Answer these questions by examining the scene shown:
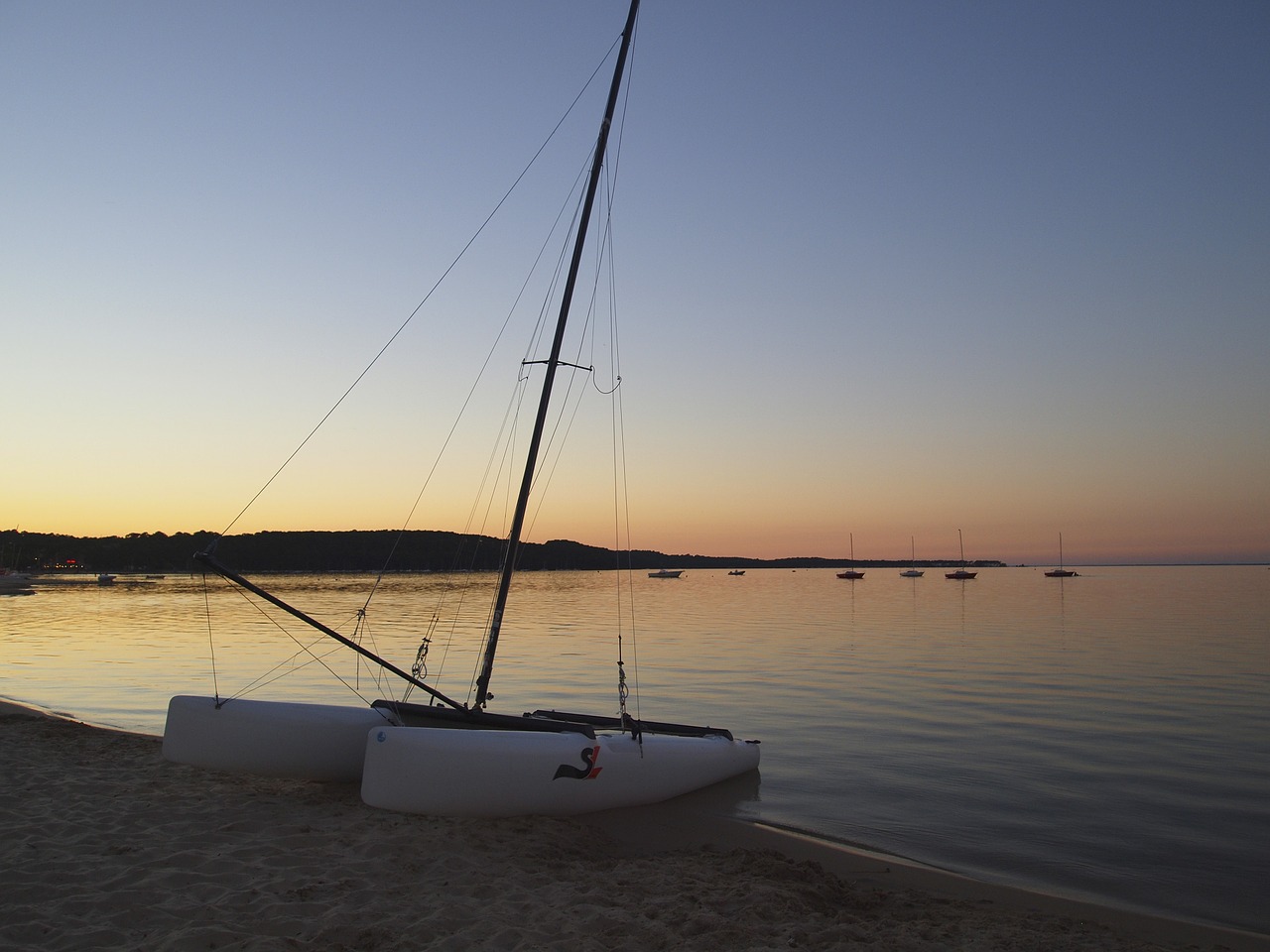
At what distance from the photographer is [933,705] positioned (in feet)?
50.9

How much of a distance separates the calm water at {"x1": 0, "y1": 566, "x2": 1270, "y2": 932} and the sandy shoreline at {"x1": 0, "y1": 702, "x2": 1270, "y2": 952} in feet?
4.22

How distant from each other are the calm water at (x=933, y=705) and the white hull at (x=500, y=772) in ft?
5.53

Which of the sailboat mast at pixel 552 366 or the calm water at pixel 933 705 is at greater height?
the sailboat mast at pixel 552 366

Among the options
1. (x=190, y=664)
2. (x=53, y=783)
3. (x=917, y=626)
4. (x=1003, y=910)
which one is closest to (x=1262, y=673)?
(x=917, y=626)

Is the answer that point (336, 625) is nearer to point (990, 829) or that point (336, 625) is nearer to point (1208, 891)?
point (990, 829)

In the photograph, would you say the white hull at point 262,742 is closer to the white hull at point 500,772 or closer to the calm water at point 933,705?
the white hull at point 500,772

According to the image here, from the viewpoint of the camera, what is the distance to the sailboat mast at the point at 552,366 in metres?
9.59

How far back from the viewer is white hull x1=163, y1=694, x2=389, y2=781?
8.22m

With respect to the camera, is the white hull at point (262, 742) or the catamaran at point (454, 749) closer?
the catamaran at point (454, 749)

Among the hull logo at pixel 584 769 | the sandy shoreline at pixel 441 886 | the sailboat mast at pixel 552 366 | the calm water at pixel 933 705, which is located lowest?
the calm water at pixel 933 705

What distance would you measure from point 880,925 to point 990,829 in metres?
3.74

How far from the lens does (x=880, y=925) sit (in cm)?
538

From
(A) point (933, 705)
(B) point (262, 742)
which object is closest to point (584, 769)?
(B) point (262, 742)

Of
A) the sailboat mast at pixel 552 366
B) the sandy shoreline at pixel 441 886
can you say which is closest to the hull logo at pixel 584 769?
the sandy shoreline at pixel 441 886
